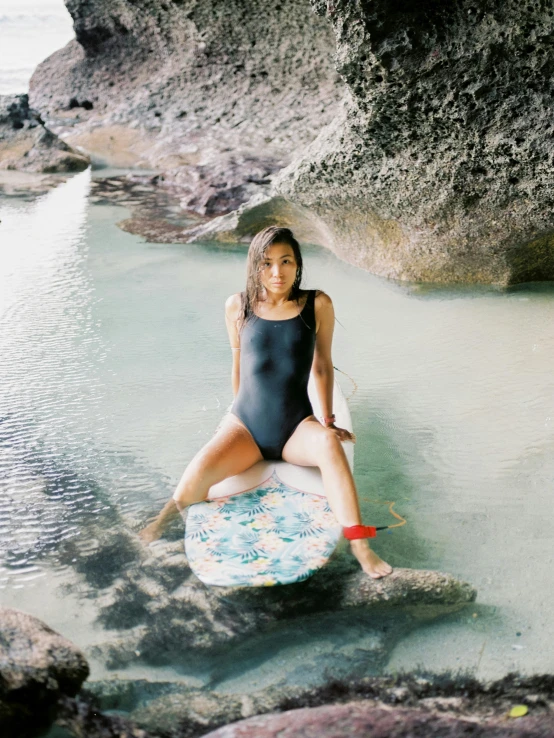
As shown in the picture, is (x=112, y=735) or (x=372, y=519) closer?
(x=112, y=735)

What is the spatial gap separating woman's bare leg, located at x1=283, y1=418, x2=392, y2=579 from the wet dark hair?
539 mm

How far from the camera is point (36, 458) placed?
3.32 metres

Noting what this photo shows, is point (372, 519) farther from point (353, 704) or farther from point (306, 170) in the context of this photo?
point (306, 170)

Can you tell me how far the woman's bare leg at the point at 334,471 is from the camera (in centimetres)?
243

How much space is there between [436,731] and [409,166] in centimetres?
370

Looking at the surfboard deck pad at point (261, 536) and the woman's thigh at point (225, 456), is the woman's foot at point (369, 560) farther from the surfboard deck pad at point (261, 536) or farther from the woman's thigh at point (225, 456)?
the woman's thigh at point (225, 456)

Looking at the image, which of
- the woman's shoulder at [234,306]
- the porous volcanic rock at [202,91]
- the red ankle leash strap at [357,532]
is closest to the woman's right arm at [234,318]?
the woman's shoulder at [234,306]

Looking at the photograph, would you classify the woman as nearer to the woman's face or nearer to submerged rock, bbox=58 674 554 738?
the woman's face

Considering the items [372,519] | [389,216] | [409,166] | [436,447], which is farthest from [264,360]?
[389,216]

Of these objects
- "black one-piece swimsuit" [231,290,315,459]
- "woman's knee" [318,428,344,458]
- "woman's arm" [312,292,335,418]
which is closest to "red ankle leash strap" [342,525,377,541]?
"woman's knee" [318,428,344,458]

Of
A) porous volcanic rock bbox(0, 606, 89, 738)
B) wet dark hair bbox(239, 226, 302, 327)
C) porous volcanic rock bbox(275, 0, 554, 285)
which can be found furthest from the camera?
porous volcanic rock bbox(275, 0, 554, 285)

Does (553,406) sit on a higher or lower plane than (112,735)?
higher

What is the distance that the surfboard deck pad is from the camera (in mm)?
2311

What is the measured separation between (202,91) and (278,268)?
9927mm
